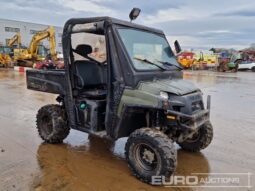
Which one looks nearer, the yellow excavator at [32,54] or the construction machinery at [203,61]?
the yellow excavator at [32,54]

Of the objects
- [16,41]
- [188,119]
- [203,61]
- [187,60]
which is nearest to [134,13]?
[188,119]

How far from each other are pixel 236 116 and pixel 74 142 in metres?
4.83

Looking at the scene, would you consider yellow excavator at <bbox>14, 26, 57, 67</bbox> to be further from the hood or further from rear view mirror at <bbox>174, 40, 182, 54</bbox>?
the hood

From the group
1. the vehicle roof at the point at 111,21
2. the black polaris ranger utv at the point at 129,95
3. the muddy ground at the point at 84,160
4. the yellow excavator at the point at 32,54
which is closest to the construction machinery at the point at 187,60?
the yellow excavator at the point at 32,54

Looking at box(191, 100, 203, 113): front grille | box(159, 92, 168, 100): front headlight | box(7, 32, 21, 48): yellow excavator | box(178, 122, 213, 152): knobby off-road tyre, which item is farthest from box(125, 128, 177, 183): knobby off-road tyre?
box(7, 32, 21, 48): yellow excavator

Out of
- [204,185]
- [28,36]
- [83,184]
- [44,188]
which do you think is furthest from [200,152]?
[28,36]

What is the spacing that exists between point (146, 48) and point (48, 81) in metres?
1.98

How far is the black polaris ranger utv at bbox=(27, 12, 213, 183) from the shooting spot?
3.93m

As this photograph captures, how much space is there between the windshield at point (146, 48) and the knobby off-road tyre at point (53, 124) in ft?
6.26

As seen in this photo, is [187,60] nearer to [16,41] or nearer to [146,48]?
[16,41]

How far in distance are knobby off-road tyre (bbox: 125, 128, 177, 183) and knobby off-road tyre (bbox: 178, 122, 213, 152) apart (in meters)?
1.26

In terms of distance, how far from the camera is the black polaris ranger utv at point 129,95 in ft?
12.9

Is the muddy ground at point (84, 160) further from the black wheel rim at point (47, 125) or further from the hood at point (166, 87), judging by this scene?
the hood at point (166, 87)

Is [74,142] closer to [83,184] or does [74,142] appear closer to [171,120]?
[83,184]
